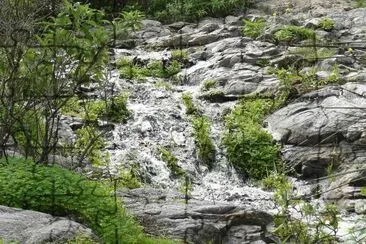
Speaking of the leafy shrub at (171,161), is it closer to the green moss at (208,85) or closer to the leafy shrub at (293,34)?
the green moss at (208,85)

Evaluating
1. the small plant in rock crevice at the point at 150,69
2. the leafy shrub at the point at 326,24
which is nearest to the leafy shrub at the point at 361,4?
the leafy shrub at the point at 326,24

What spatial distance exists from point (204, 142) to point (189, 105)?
747mm

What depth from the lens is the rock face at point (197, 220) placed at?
3061 mm

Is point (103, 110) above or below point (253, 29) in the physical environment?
below

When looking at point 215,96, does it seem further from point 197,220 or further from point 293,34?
point 197,220

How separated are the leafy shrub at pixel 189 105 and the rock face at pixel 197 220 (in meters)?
2.34

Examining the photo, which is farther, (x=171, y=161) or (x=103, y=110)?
(x=103, y=110)

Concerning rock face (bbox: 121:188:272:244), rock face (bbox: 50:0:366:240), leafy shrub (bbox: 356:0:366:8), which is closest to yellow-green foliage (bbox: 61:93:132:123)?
rock face (bbox: 50:0:366:240)

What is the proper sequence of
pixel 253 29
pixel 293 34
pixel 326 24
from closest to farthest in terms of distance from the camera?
pixel 293 34 < pixel 253 29 < pixel 326 24

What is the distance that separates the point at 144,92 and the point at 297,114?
5.18 feet

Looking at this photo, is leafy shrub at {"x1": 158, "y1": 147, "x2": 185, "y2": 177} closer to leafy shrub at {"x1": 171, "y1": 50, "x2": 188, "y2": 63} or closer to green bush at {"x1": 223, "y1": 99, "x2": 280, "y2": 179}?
green bush at {"x1": 223, "y1": 99, "x2": 280, "y2": 179}

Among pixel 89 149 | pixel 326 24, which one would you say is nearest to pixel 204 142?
pixel 89 149

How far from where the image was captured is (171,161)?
16.2ft

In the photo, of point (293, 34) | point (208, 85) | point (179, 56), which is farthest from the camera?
point (293, 34)
